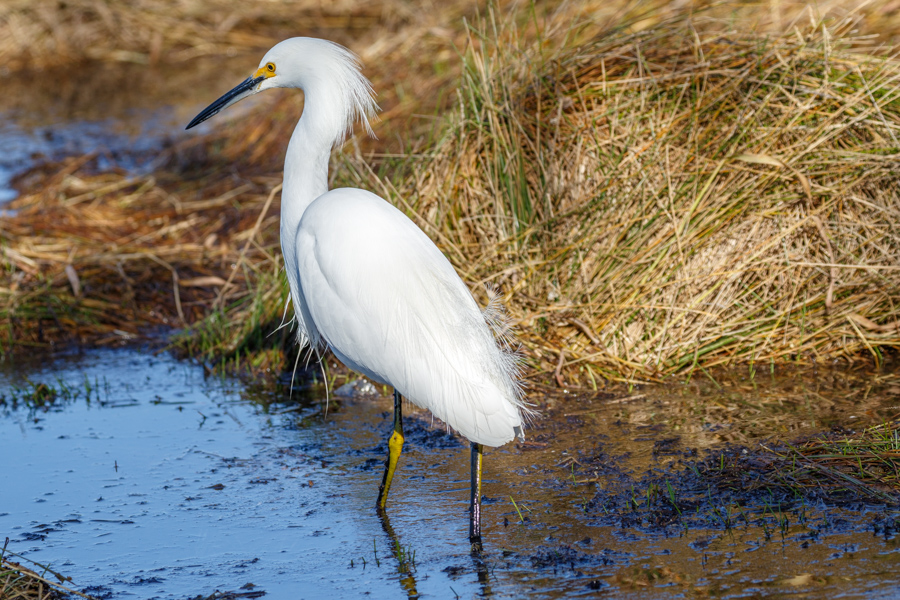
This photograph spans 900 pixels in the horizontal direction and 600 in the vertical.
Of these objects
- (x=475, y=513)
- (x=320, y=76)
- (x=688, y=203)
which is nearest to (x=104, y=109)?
(x=320, y=76)

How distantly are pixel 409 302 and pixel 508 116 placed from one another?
1.99 m

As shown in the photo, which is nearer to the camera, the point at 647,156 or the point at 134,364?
the point at 647,156

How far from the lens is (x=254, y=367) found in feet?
17.0

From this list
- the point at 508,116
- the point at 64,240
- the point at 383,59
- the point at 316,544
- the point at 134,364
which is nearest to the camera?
the point at 316,544

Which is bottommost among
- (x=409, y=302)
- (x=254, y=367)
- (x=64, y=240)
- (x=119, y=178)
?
(x=254, y=367)

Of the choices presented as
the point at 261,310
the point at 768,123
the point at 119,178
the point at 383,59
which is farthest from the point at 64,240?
the point at 768,123

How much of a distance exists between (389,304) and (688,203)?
6.82ft

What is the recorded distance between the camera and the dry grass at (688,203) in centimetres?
465

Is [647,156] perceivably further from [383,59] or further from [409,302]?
[383,59]

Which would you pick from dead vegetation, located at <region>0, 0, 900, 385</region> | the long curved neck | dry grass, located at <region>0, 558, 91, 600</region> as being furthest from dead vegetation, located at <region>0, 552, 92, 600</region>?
dead vegetation, located at <region>0, 0, 900, 385</region>

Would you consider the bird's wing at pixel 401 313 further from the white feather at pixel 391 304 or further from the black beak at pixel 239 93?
the black beak at pixel 239 93

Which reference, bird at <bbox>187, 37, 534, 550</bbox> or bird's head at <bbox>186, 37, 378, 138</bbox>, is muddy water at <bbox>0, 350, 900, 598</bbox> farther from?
bird's head at <bbox>186, 37, 378, 138</bbox>

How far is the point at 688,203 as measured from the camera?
4785mm

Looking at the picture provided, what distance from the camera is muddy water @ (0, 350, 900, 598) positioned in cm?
290
